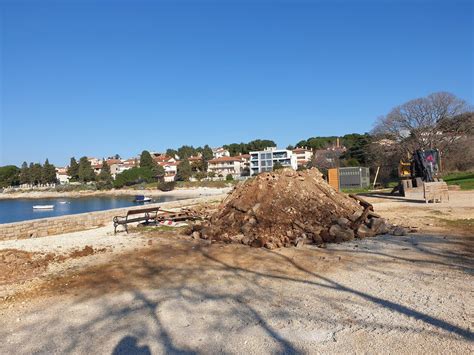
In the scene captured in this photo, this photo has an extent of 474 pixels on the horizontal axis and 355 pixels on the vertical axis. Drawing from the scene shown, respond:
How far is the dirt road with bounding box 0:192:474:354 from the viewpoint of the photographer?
13.6 ft

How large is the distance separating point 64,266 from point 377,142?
4535cm

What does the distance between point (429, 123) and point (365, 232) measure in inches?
1579

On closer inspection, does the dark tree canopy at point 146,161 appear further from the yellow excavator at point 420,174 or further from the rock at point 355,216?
the rock at point 355,216

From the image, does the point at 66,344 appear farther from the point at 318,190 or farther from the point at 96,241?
the point at 318,190

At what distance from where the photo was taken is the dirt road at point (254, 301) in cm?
416

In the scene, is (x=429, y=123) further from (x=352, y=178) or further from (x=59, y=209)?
(x=59, y=209)

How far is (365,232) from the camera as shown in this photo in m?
10.1

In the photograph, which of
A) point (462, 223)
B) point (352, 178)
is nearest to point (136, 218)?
point (462, 223)

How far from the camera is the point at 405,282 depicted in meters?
5.88

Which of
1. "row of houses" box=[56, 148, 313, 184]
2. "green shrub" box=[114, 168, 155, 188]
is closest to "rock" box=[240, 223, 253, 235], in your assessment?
"row of houses" box=[56, 148, 313, 184]

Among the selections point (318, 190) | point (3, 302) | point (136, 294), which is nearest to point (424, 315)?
point (136, 294)

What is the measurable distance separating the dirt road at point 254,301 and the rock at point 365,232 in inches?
38.3

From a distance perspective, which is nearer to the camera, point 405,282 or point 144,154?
point 405,282

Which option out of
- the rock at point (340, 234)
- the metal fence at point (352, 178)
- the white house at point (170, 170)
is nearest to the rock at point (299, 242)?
the rock at point (340, 234)
